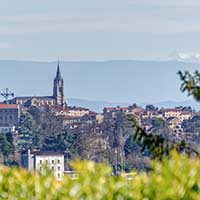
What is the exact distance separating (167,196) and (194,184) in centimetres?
14

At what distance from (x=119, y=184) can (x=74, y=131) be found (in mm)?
98208

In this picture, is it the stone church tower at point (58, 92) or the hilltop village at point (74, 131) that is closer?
the hilltop village at point (74, 131)

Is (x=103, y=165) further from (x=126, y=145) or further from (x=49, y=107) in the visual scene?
(x=49, y=107)

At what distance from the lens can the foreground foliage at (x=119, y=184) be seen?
410 cm

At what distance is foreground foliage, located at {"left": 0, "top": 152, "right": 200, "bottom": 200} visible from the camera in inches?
161

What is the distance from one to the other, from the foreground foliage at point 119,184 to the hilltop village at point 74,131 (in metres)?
58.2

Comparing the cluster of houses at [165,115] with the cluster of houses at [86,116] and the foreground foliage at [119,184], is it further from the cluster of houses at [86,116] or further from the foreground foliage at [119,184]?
the foreground foliage at [119,184]

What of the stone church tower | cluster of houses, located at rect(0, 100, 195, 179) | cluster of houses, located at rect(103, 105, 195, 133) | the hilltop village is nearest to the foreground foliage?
the hilltop village

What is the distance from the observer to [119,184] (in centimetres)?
429

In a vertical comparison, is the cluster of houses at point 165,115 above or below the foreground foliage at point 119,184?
below

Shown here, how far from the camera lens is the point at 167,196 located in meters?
4.05

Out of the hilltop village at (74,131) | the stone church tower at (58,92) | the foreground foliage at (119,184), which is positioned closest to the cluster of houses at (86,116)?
the hilltop village at (74,131)

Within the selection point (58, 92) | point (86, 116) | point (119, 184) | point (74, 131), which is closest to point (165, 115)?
point (86, 116)

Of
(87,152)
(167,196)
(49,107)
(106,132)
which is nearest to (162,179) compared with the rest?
(167,196)
